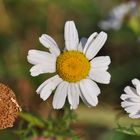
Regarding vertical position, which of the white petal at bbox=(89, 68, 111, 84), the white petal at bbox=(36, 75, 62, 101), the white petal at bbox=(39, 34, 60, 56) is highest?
the white petal at bbox=(39, 34, 60, 56)

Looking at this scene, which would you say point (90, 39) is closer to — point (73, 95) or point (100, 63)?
point (100, 63)

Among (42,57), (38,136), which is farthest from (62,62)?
(38,136)

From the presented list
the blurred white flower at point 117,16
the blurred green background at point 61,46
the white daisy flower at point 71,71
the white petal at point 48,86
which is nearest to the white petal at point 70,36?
the white daisy flower at point 71,71

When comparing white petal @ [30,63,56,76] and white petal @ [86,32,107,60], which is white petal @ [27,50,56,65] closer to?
white petal @ [30,63,56,76]

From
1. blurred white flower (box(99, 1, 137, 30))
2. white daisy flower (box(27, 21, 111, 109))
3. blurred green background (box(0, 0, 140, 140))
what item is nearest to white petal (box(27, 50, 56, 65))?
white daisy flower (box(27, 21, 111, 109))

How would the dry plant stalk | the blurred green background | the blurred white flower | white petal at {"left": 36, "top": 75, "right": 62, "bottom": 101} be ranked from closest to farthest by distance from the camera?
1. the dry plant stalk
2. white petal at {"left": 36, "top": 75, "right": 62, "bottom": 101}
3. the blurred green background
4. the blurred white flower

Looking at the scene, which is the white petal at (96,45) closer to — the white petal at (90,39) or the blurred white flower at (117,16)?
the white petal at (90,39)

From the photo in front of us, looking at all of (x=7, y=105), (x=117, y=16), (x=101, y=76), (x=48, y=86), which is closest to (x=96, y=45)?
(x=101, y=76)
